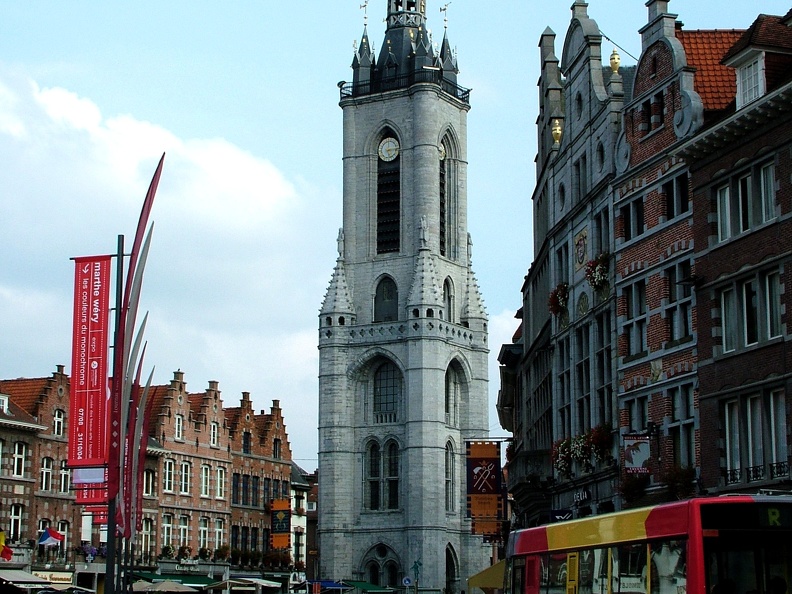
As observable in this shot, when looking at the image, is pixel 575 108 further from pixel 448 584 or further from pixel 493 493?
pixel 448 584

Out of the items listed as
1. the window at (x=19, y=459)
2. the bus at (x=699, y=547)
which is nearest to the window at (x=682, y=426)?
the bus at (x=699, y=547)

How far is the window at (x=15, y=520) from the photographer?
184ft

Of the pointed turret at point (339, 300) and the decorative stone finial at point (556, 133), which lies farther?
the pointed turret at point (339, 300)

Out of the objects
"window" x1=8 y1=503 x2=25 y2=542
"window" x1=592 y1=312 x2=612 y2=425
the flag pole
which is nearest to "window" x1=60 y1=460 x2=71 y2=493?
"window" x1=8 y1=503 x2=25 y2=542

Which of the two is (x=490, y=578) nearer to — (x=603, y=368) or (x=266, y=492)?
(x=603, y=368)

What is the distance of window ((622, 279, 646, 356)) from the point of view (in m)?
32.4

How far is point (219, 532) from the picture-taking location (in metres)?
73.3

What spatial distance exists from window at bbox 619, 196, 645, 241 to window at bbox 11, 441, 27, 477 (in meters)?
31.3

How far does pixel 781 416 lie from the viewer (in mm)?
25656

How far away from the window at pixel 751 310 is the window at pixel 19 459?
35647 mm

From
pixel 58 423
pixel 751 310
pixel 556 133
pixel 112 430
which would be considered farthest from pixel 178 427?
pixel 751 310

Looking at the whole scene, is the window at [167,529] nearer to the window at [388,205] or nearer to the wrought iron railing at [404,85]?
the window at [388,205]

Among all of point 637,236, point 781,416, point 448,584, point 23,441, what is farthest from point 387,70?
point 781,416

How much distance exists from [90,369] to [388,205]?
216ft
